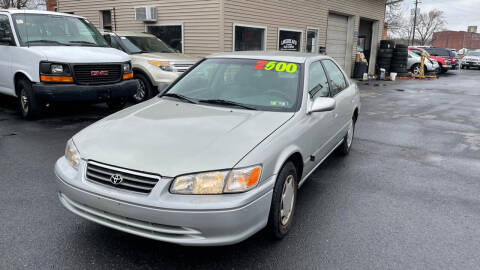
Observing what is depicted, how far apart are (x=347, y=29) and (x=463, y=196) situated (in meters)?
15.1

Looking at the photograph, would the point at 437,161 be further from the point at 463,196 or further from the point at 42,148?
the point at 42,148

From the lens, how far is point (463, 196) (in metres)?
4.30

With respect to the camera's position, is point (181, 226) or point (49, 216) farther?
point (49, 216)

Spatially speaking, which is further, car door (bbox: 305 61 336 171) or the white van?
the white van

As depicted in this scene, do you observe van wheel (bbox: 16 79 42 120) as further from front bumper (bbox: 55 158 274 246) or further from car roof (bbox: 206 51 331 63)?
front bumper (bbox: 55 158 274 246)

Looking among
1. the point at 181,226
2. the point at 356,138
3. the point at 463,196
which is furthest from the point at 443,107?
the point at 181,226

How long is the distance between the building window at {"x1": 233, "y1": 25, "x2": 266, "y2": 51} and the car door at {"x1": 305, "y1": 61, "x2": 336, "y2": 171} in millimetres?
7394

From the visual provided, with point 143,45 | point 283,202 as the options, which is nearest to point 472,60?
point 143,45

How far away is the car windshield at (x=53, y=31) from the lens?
7.15m

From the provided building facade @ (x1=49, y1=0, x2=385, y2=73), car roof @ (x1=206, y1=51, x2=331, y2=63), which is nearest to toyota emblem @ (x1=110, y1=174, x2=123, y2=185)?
car roof @ (x1=206, y1=51, x2=331, y2=63)

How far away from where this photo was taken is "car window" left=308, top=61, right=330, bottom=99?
155 inches

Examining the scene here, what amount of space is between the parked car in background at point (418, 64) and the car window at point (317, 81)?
2050 centimetres

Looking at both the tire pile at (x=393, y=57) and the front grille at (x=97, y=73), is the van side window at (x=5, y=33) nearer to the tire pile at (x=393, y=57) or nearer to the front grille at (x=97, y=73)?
the front grille at (x=97, y=73)

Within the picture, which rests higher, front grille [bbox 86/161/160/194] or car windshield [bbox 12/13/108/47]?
car windshield [bbox 12/13/108/47]
